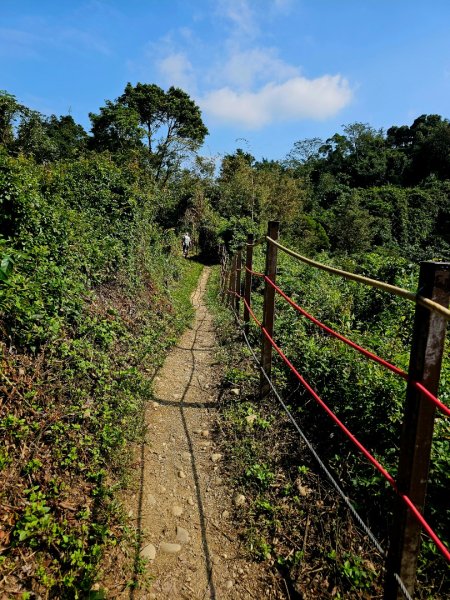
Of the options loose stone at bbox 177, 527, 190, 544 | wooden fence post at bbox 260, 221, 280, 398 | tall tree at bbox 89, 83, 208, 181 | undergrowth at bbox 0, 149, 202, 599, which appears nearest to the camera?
undergrowth at bbox 0, 149, 202, 599

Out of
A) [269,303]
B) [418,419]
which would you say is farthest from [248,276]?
[418,419]

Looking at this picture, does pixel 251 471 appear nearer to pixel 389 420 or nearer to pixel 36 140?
pixel 389 420

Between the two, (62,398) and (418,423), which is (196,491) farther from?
(418,423)

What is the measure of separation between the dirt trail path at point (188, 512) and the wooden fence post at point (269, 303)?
0.67 meters

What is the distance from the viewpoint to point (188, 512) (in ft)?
8.53

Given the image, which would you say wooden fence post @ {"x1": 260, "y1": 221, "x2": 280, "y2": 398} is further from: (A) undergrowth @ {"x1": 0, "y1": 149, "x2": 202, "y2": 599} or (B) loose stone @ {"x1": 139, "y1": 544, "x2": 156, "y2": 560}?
(B) loose stone @ {"x1": 139, "y1": 544, "x2": 156, "y2": 560}

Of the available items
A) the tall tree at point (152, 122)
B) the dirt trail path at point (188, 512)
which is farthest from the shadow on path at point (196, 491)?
the tall tree at point (152, 122)

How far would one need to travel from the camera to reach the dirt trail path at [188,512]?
2.08m

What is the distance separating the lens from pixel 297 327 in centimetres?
497

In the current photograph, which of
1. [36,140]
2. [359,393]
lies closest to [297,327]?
[359,393]

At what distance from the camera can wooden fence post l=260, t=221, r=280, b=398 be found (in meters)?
3.62

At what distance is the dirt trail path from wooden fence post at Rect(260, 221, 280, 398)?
67 centimetres

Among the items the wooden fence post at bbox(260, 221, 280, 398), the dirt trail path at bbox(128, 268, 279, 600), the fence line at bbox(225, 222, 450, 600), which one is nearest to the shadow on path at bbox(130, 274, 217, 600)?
the dirt trail path at bbox(128, 268, 279, 600)

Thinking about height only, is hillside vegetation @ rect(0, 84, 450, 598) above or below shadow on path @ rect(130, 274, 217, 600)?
above
